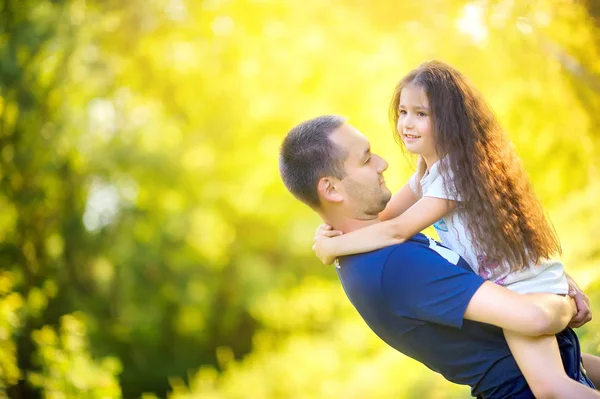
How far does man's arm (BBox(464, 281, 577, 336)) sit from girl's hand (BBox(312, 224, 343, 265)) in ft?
1.34

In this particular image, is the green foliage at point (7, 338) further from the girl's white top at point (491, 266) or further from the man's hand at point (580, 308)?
the man's hand at point (580, 308)

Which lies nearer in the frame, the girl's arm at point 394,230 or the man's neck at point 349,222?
the girl's arm at point 394,230

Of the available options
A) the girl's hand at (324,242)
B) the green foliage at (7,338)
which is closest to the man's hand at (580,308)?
the girl's hand at (324,242)

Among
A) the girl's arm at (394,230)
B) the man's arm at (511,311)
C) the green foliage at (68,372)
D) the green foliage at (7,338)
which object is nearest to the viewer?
the man's arm at (511,311)

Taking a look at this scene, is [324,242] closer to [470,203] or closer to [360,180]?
[360,180]

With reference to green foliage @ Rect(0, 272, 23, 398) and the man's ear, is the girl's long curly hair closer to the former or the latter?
the man's ear

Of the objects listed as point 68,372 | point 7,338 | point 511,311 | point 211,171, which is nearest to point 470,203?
point 511,311

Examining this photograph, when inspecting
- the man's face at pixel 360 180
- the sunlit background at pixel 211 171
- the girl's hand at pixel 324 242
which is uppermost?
the sunlit background at pixel 211 171

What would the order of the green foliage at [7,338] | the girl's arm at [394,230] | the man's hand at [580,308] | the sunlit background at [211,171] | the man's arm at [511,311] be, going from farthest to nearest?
1. the green foliage at [7,338]
2. the sunlit background at [211,171]
3. the man's hand at [580,308]
4. the girl's arm at [394,230]
5. the man's arm at [511,311]

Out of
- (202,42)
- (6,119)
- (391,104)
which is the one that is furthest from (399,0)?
(202,42)

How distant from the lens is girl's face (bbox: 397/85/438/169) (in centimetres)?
185

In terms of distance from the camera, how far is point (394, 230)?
1722mm

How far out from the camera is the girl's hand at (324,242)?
1827mm

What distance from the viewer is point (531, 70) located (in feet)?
18.2
